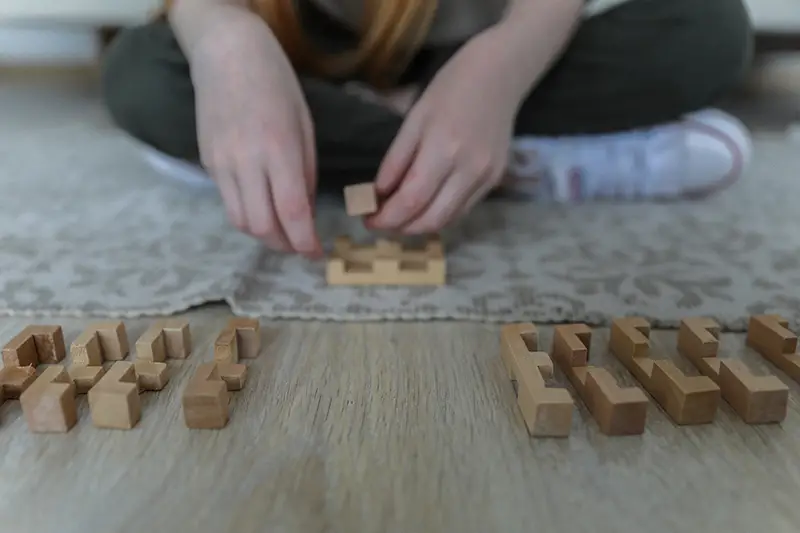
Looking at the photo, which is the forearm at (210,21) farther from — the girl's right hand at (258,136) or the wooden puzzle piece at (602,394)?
the wooden puzzle piece at (602,394)

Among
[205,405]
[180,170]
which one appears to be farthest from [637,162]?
[205,405]

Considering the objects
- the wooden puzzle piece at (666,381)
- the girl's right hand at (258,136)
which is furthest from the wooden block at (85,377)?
the wooden puzzle piece at (666,381)

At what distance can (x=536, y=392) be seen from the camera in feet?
1.77

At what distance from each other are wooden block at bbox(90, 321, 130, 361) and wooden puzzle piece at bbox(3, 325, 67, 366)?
0.11 feet

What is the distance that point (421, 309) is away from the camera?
0.76 m

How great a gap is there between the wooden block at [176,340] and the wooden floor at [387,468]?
36 millimetres

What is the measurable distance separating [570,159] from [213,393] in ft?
2.62

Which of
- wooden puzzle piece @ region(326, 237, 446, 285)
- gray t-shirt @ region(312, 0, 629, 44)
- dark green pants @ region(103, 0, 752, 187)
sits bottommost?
wooden puzzle piece @ region(326, 237, 446, 285)

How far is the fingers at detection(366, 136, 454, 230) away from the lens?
0.76 m

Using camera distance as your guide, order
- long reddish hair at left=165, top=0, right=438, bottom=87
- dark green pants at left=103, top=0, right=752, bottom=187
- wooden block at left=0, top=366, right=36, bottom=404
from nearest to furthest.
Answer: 1. wooden block at left=0, top=366, right=36, bottom=404
2. long reddish hair at left=165, top=0, right=438, bottom=87
3. dark green pants at left=103, top=0, right=752, bottom=187

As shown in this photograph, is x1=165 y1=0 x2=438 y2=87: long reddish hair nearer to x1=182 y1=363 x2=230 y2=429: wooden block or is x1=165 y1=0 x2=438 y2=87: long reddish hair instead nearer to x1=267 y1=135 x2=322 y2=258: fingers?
x1=267 y1=135 x2=322 y2=258: fingers

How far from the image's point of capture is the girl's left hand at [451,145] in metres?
0.77

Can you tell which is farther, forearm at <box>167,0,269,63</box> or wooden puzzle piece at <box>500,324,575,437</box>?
forearm at <box>167,0,269,63</box>

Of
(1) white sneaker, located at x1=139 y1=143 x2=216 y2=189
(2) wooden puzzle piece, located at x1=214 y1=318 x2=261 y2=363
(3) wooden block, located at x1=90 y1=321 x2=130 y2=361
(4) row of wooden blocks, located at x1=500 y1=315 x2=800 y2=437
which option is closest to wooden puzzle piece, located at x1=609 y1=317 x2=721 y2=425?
(4) row of wooden blocks, located at x1=500 y1=315 x2=800 y2=437
